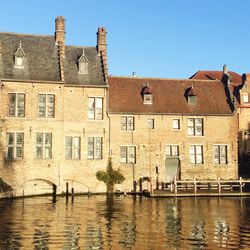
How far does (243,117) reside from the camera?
61.9 meters

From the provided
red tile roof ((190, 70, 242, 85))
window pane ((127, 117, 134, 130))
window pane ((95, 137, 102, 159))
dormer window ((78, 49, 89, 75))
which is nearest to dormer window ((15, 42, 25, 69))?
dormer window ((78, 49, 89, 75))

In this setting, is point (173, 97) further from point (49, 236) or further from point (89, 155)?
point (49, 236)

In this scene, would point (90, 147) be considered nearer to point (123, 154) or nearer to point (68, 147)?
point (68, 147)

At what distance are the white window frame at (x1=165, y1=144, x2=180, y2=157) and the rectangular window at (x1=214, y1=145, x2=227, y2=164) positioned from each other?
418cm

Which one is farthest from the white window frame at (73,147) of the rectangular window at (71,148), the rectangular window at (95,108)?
the rectangular window at (95,108)

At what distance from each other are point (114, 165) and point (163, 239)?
2172 centimetres

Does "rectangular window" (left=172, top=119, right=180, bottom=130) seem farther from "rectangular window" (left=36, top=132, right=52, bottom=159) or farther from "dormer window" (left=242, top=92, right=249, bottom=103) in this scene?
"dormer window" (left=242, top=92, right=249, bottom=103)

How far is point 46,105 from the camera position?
38812 mm

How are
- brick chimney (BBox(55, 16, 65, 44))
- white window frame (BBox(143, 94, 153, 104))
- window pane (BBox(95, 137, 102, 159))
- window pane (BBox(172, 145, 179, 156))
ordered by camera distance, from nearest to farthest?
1. window pane (BBox(95, 137, 102, 159))
2. brick chimney (BBox(55, 16, 65, 44))
3. window pane (BBox(172, 145, 179, 156))
4. white window frame (BBox(143, 94, 153, 104))

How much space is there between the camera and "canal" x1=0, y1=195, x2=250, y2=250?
17889 millimetres

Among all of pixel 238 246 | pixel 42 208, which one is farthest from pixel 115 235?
pixel 42 208

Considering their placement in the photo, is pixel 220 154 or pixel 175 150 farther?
pixel 220 154

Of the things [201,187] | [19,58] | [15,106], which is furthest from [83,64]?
[201,187]

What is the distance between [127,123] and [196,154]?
791 centimetres
